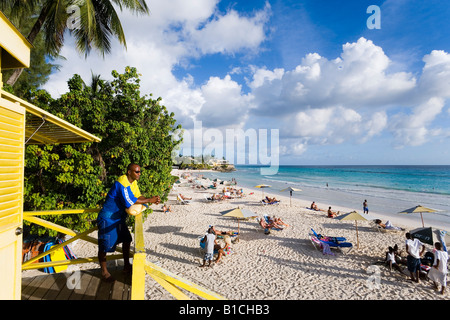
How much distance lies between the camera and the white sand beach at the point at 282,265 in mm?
6824

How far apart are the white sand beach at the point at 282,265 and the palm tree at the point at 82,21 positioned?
8982 mm

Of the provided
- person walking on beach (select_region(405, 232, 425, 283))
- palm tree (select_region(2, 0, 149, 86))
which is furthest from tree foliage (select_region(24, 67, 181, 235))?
person walking on beach (select_region(405, 232, 425, 283))

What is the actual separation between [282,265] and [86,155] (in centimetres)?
826

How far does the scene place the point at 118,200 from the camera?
3059 millimetres

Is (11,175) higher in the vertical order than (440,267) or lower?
higher

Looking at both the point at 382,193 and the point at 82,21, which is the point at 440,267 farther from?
the point at 382,193

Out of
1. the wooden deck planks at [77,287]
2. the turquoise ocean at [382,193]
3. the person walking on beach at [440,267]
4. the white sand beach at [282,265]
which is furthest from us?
the turquoise ocean at [382,193]

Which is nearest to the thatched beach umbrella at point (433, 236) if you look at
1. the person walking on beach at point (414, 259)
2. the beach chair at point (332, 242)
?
the person walking on beach at point (414, 259)

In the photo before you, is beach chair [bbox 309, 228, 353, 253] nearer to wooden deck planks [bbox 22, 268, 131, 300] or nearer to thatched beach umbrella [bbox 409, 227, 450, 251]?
thatched beach umbrella [bbox 409, 227, 450, 251]

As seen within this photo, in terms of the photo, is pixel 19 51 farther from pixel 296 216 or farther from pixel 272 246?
pixel 296 216

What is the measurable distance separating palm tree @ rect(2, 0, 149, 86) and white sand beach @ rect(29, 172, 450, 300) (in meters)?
8.98

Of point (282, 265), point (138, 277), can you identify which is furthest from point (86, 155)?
point (282, 265)

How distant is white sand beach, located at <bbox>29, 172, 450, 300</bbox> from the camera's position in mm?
6824

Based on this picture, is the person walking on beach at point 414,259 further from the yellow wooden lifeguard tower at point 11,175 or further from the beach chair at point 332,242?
the yellow wooden lifeguard tower at point 11,175
